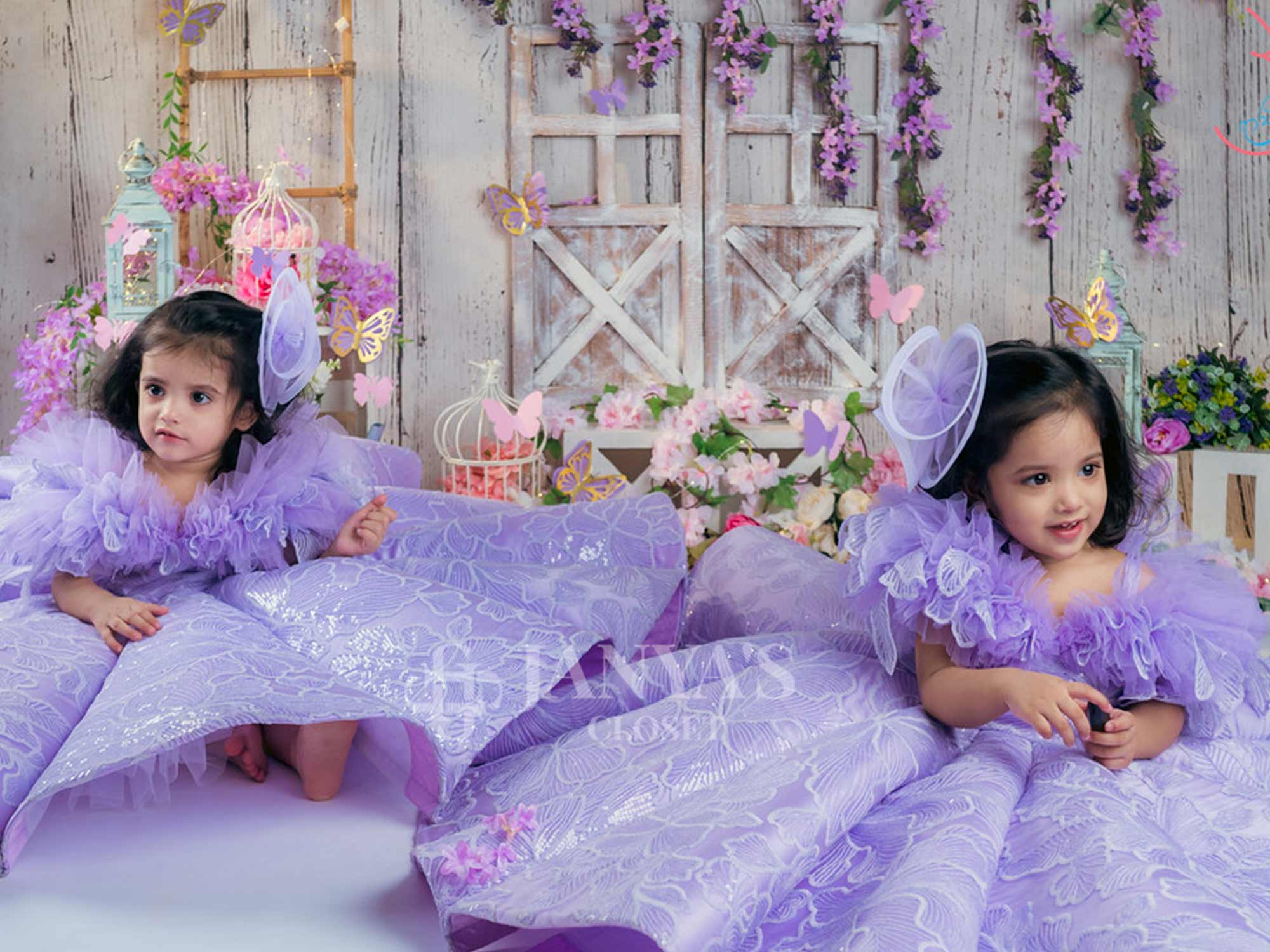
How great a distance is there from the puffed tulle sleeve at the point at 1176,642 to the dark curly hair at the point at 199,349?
1.20 m

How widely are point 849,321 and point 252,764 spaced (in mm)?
2194

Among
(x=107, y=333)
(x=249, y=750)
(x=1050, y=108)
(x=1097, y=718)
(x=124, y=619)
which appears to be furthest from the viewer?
(x=1050, y=108)

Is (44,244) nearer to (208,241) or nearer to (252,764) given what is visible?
(208,241)

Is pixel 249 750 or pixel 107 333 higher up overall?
pixel 107 333

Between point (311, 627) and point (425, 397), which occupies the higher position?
point (425, 397)

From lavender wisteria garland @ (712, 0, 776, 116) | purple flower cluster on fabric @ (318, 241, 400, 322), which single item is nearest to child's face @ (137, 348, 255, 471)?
purple flower cluster on fabric @ (318, 241, 400, 322)

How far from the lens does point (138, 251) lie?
267 cm

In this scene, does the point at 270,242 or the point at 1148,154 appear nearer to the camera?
the point at 270,242

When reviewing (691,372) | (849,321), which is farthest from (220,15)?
(849,321)

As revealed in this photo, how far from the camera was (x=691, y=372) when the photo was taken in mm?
3211

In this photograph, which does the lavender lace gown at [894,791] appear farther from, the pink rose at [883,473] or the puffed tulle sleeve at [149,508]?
the pink rose at [883,473]

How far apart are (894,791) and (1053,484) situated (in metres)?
0.41

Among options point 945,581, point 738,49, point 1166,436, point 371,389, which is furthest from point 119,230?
point 1166,436

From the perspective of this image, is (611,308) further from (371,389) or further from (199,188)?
(199,188)
